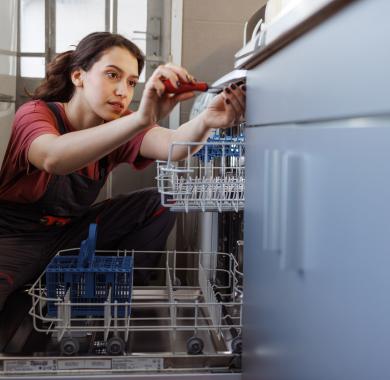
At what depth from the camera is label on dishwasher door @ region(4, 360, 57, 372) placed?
47.3 inches

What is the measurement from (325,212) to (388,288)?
6.1 inches

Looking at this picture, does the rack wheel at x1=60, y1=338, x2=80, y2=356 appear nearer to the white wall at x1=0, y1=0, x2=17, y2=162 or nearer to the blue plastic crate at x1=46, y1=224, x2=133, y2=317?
the blue plastic crate at x1=46, y1=224, x2=133, y2=317

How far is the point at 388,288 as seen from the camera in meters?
0.46

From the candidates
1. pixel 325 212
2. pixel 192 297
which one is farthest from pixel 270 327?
pixel 192 297

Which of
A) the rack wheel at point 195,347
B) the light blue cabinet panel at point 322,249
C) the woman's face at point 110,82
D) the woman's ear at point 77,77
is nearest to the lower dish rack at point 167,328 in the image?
the rack wheel at point 195,347

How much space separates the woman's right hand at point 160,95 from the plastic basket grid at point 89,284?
39 cm

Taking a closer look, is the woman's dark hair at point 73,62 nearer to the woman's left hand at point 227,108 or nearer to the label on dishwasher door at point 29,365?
the woman's left hand at point 227,108

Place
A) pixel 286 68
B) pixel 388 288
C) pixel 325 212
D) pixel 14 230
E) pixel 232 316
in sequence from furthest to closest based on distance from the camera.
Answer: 1. pixel 14 230
2. pixel 232 316
3. pixel 286 68
4. pixel 325 212
5. pixel 388 288

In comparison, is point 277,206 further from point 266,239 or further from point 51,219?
point 51,219

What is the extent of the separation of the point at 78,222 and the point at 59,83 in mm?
563

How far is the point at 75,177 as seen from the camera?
2.12 metres

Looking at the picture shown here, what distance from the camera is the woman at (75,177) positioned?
186 cm

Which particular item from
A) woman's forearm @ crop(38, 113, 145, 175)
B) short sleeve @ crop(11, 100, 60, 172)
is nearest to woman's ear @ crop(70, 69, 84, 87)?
short sleeve @ crop(11, 100, 60, 172)

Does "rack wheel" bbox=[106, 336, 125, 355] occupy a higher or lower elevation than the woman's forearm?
lower
